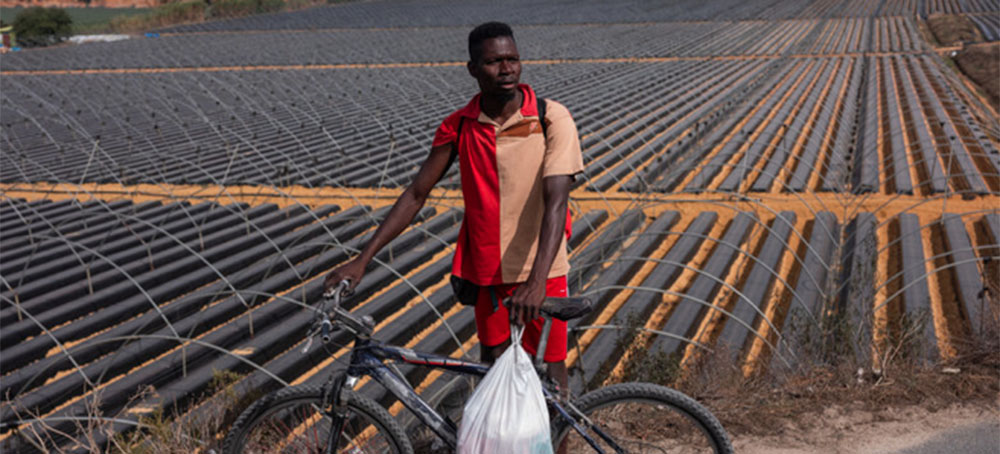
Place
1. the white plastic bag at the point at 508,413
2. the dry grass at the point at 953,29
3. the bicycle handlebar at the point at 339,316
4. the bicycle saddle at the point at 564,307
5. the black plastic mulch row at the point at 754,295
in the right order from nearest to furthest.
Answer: the white plastic bag at the point at 508,413 → the bicycle saddle at the point at 564,307 → the bicycle handlebar at the point at 339,316 → the black plastic mulch row at the point at 754,295 → the dry grass at the point at 953,29

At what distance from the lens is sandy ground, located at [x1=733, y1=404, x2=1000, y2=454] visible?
3.57 meters

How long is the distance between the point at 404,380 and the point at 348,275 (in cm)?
38

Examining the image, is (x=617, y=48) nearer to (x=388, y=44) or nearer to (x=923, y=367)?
(x=388, y=44)

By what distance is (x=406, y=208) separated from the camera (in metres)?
2.80

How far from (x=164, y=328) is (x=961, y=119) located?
12.4 m

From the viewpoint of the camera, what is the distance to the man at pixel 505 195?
2.48m

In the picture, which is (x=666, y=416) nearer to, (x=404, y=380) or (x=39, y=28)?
(x=404, y=380)

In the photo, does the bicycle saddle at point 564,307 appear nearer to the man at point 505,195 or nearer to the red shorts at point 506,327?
Result: the man at point 505,195

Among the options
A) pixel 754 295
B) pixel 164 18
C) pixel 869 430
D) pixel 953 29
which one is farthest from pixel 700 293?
pixel 164 18

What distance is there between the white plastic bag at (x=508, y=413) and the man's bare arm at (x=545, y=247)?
9cm

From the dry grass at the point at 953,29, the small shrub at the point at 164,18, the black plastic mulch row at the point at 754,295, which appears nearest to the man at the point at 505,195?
the black plastic mulch row at the point at 754,295

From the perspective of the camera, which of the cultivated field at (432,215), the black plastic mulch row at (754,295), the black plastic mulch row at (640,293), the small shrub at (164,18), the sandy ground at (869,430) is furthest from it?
the small shrub at (164,18)

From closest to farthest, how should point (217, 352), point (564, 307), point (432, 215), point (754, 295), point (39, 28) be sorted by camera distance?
point (564, 307), point (217, 352), point (754, 295), point (432, 215), point (39, 28)

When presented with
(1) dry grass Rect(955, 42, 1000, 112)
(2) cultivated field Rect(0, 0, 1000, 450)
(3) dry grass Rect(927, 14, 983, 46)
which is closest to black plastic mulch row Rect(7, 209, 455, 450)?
(2) cultivated field Rect(0, 0, 1000, 450)
